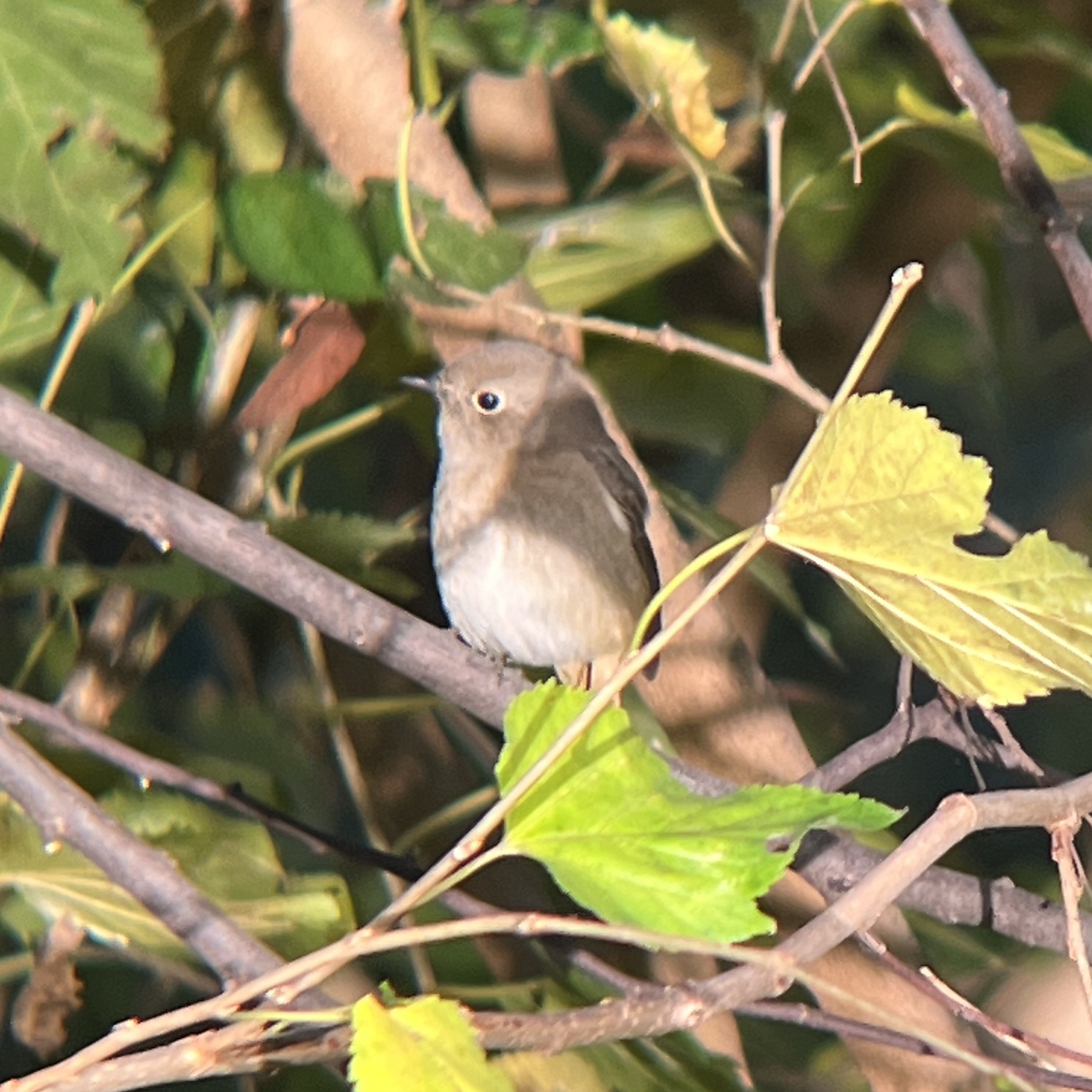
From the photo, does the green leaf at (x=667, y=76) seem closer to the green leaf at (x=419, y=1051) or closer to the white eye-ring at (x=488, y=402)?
the white eye-ring at (x=488, y=402)

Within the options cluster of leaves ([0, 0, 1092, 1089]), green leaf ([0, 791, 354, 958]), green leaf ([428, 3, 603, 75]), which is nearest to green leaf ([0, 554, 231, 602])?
cluster of leaves ([0, 0, 1092, 1089])

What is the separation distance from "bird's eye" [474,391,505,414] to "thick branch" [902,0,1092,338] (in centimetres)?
49

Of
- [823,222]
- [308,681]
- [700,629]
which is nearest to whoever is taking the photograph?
[700,629]

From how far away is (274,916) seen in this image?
94 centimetres

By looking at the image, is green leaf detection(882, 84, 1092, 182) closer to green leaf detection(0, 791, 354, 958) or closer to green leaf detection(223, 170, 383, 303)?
green leaf detection(223, 170, 383, 303)

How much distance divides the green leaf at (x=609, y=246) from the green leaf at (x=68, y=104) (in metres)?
0.29

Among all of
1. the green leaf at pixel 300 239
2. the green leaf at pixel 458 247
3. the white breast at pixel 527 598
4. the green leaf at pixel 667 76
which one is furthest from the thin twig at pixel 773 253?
the white breast at pixel 527 598

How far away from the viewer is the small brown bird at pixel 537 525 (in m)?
1.23

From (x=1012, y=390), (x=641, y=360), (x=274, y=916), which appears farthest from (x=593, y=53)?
(x=1012, y=390)

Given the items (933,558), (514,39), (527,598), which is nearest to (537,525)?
(527,598)

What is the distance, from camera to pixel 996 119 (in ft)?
2.66

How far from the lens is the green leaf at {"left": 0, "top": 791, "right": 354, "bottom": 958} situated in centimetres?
89

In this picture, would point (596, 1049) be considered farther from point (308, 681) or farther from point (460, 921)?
point (308, 681)

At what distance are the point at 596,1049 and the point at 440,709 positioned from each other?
447mm
